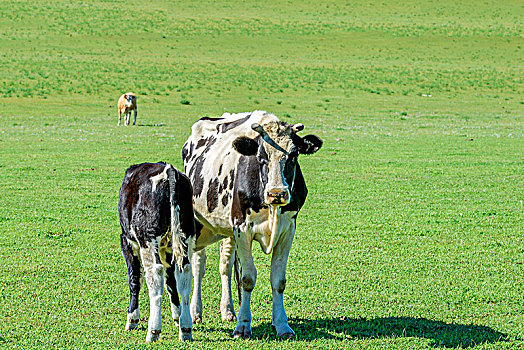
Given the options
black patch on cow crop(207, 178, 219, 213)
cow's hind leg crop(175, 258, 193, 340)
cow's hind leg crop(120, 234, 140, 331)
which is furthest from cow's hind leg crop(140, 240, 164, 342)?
black patch on cow crop(207, 178, 219, 213)

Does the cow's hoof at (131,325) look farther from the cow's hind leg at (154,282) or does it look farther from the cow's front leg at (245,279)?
the cow's front leg at (245,279)

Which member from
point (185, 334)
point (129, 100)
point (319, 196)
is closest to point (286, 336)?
point (185, 334)

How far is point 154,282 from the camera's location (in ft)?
27.9

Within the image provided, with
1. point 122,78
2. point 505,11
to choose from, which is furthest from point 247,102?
point 505,11

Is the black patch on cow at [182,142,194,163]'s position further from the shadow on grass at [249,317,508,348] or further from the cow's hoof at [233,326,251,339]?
the cow's hoof at [233,326,251,339]

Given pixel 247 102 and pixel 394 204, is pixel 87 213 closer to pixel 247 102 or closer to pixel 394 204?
pixel 394 204

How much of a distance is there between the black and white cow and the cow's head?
893mm

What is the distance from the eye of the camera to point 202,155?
10.6m

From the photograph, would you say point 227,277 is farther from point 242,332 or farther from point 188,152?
point 188,152

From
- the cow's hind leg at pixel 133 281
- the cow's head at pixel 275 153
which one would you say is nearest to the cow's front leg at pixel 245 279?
the cow's head at pixel 275 153

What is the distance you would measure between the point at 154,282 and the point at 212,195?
1.73 m

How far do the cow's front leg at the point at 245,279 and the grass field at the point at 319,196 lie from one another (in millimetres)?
213

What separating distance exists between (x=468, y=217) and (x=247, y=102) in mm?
36035

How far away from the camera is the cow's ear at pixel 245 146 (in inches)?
362
